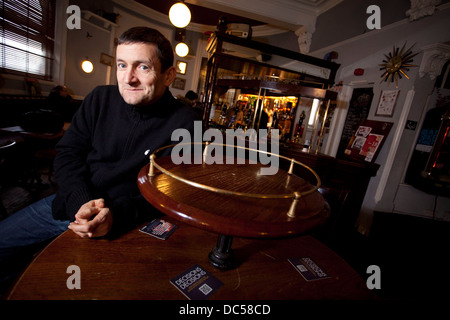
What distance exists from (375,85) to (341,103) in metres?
0.79

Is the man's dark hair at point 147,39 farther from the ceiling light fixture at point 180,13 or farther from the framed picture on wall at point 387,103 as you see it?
the ceiling light fixture at point 180,13

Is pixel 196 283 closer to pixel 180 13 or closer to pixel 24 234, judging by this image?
pixel 24 234

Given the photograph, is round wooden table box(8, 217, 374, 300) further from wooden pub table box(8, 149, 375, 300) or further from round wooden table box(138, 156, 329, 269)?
round wooden table box(138, 156, 329, 269)

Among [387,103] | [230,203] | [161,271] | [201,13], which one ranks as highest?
[201,13]

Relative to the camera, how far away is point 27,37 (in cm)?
500

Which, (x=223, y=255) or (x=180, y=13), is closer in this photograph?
(x=223, y=255)

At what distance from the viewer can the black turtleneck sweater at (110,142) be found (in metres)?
1.17

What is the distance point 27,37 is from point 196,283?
7.08 m

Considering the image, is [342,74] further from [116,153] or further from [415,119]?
[116,153]

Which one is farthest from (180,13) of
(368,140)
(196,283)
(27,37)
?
(196,283)

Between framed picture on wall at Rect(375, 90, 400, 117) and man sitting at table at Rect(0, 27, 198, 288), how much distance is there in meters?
3.63

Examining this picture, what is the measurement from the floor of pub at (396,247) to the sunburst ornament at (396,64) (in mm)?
2264

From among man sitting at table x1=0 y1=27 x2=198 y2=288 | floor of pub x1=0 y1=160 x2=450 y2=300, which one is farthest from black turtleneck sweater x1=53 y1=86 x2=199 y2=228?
floor of pub x1=0 y1=160 x2=450 y2=300
